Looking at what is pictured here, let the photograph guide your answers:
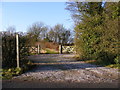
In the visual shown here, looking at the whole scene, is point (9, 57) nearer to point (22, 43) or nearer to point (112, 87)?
point (22, 43)

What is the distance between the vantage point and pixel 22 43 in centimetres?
711

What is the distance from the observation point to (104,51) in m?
9.16

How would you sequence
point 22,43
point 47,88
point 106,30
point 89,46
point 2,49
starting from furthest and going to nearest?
point 89,46 < point 106,30 < point 22,43 < point 2,49 < point 47,88

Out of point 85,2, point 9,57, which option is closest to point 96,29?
point 85,2

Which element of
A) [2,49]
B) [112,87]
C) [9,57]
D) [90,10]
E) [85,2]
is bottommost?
[112,87]

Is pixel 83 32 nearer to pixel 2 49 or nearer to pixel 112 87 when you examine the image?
pixel 2 49

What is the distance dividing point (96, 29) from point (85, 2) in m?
3.69

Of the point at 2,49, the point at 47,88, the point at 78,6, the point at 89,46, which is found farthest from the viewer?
the point at 78,6

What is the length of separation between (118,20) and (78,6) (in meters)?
5.77

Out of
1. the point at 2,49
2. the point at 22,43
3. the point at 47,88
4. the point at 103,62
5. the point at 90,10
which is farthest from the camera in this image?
the point at 90,10

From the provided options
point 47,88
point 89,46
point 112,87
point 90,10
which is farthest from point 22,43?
point 90,10

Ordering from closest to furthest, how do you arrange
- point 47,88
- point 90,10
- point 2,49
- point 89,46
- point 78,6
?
point 47,88, point 2,49, point 89,46, point 90,10, point 78,6

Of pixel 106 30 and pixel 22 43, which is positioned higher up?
pixel 106 30

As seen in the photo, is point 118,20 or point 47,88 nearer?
point 47,88
